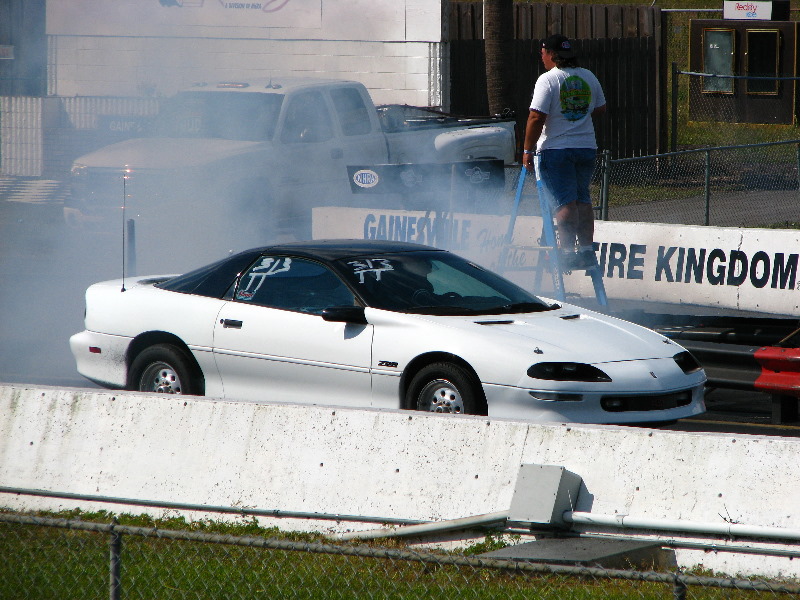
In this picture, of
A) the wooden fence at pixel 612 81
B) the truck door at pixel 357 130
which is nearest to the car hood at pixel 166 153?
the truck door at pixel 357 130

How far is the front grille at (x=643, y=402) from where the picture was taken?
7.51m

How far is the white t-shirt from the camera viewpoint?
36.3 ft

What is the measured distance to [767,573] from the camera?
19.1ft

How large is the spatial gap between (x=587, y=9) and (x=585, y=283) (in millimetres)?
14436

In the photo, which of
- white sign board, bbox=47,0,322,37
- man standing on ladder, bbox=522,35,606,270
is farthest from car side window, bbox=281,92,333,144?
white sign board, bbox=47,0,322,37

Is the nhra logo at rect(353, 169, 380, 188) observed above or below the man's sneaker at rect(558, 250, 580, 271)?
above

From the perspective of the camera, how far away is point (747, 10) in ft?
86.6

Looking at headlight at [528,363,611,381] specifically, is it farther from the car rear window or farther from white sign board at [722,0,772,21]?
white sign board at [722,0,772,21]

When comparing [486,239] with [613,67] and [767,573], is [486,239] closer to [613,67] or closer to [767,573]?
[767,573]

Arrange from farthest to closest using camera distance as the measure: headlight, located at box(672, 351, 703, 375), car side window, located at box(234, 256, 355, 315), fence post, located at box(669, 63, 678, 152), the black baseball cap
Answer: fence post, located at box(669, 63, 678, 152) → the black baseball cap → car side window, located at box(234, 256, 355, 315) → headlight, located at box(672, 351, 703, 375)

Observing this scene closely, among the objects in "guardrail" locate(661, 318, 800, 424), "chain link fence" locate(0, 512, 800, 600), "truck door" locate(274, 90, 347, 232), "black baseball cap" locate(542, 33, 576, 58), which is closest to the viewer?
"chain link fence" locate(0, 512, 800, 600)

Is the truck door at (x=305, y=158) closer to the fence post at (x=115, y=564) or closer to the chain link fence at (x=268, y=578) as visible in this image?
the chain link fence at (x=268, y=578)

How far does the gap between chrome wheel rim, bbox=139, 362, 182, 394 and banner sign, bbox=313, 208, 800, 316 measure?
4.39 m

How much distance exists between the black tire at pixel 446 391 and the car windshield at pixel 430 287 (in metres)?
0.49
